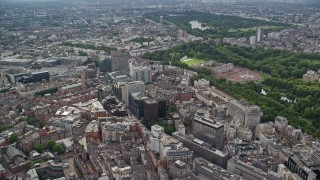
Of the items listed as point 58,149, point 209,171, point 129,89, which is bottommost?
point 58,149

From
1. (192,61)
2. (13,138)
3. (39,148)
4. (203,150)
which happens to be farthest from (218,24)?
(39,148)

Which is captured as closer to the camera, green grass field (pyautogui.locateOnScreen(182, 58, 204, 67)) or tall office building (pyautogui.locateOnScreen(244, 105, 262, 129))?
tall office building (pyautogui.locateOnScreen(244, 105, 262, 129))

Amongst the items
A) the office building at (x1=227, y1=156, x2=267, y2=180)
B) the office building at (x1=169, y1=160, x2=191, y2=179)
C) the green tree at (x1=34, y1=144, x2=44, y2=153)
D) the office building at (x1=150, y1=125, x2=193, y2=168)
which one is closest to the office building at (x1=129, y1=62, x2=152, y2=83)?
the office building at (x1=150, y1=125, x2=193, y2=168)

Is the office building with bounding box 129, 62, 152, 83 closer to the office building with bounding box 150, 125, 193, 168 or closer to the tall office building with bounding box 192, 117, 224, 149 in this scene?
the tall office building with bounding box 192, 117, 224, 149

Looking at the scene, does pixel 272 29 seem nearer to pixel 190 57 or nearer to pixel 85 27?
pixel 190 57

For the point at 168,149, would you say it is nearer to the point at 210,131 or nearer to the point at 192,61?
the point at 210,131

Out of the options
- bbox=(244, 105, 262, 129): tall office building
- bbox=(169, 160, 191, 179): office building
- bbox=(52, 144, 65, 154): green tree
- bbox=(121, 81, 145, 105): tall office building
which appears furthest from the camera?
bbox=(121, 81, 145, 105): tall office building

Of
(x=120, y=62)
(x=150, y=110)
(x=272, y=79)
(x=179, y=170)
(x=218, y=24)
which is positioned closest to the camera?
(x=179, y=170)

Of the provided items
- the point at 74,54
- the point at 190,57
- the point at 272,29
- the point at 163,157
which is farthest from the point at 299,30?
the point at 163,157

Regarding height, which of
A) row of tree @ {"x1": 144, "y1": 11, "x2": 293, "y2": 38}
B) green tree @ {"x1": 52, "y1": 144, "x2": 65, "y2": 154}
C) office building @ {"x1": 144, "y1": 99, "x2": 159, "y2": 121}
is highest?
row of tree @ {"x1": 144, "y1": 11, "x2": 293, "y2": 38}
